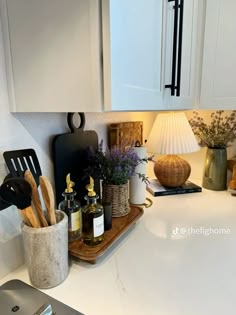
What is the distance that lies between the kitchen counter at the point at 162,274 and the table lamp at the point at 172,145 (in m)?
0.34

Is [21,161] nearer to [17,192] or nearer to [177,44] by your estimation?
[17,192]

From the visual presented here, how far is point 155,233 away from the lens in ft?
2.97

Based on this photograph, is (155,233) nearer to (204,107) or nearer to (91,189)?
(91,189)

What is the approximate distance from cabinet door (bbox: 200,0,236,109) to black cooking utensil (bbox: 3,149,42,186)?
87cm

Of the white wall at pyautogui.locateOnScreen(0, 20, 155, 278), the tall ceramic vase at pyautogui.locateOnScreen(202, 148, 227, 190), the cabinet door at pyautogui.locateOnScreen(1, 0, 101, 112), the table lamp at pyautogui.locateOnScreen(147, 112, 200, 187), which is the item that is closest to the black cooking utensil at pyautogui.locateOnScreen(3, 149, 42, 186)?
the white wall at pyautogui.locateOnScreen(0, 20, 155, 278)

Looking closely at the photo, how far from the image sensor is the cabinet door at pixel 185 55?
80 cm

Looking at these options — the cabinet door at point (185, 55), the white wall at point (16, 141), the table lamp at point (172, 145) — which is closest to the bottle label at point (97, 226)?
the white wall at point (16, 141)

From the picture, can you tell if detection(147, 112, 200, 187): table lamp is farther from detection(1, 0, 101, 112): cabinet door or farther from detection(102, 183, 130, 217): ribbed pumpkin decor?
detection(1, 0, 101, 112): cabinet door

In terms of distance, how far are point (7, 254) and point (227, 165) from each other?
1246mm

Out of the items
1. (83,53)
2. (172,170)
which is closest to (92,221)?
(83,53)

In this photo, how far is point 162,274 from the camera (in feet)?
2.20

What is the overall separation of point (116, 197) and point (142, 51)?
0.55m

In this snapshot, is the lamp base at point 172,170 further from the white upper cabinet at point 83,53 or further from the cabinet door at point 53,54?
the cabinet door at point 53,54

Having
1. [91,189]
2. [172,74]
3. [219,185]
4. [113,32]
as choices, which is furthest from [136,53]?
[219,185]
